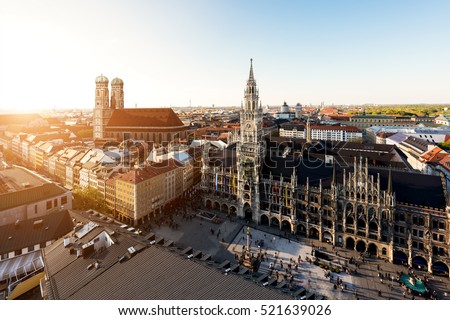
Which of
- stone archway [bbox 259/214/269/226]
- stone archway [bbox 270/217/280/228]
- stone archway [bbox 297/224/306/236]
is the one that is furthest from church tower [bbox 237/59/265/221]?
stone archway [bbox 297/224/306/236]

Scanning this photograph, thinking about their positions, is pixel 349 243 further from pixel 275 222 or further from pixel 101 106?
pixel 101 106

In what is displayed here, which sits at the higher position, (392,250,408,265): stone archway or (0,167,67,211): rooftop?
(0,167,67,211): rooftop

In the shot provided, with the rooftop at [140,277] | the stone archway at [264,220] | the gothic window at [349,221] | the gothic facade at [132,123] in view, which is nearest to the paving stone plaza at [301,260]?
the stone archway at [264,220]

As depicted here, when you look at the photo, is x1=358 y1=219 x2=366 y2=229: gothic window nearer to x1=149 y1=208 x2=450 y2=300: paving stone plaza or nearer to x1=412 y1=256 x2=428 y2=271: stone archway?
x1=149 y1=208 x2=450 y2=300: paving stone plaza

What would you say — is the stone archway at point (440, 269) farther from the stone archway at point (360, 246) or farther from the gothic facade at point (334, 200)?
the stone archway at point (360, 246)

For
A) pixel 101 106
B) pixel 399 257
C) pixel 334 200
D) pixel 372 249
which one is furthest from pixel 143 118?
pixel 399 257
